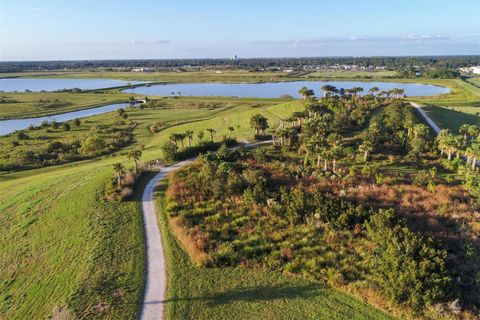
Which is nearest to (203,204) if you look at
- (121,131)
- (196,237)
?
(196,237)

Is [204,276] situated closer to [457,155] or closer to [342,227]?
[342,227]

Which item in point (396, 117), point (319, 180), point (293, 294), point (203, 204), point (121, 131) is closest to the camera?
point (293, 294)

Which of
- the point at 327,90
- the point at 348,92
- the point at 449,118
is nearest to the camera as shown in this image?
the point at 449,118

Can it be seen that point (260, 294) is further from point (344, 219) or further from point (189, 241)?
point (344, 219)

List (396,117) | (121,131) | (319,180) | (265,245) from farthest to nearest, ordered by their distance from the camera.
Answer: (121,131) < (396,117) < (319,180) < (265,245)

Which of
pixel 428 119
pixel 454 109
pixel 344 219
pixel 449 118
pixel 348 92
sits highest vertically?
pixel 348 92

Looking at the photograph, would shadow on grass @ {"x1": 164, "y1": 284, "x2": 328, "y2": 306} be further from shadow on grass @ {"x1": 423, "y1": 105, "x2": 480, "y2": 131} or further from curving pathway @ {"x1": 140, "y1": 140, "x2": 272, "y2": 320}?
shadow on grass @ {"x1": 423, "y1": 105, "x2": 480, "y2": 131}

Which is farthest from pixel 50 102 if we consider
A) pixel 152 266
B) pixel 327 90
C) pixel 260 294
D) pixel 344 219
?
pixel 260 294
